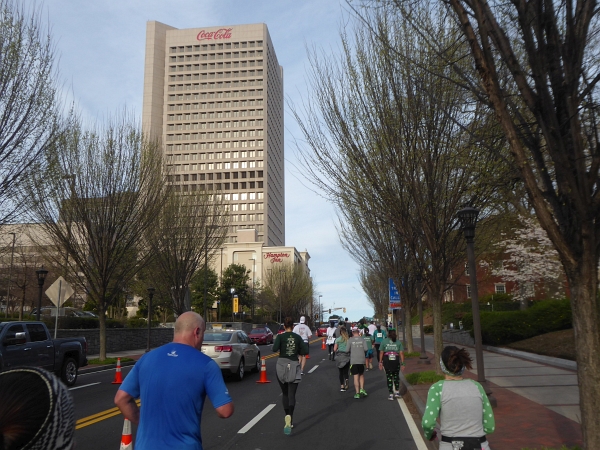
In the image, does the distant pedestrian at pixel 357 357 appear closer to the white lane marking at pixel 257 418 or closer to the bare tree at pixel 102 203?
the white lane marking at pixel 257 418

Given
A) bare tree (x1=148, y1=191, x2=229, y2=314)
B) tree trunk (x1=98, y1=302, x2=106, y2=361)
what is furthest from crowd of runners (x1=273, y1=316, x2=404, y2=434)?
bare tree (x1=148, y1=191, x2=229, y2=314)

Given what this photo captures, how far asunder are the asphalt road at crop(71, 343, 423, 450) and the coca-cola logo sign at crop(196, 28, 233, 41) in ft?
400

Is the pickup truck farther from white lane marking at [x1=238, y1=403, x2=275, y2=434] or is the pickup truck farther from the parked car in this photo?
the parked car

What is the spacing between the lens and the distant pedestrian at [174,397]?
3525 millimetres

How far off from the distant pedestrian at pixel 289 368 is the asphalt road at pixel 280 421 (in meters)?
0.47

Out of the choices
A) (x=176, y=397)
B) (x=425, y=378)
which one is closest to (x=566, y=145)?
(x=176, y=397)

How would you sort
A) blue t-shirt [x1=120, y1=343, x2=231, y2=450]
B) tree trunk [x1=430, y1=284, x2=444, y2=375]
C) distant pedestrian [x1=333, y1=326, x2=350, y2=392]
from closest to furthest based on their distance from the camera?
blue t-shirt [x1=120, y1=343, x2=231, y2=450], distant pedestrian [x1=333, y1=326, x2=350, y2=392], tree trunk [x1=430, y1=284, x2=444, y2=375]

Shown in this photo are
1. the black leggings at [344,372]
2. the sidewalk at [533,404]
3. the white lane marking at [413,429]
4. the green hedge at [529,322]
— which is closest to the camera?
the sidewalk at [533,404]

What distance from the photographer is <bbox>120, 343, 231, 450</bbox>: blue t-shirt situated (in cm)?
352

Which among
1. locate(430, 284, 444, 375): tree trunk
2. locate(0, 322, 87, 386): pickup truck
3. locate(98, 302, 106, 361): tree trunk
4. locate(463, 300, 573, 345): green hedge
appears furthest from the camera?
locate(463, 300, 573, 345): green hedge

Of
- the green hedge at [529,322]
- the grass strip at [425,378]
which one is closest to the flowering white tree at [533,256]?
the green hedge at [529,322]

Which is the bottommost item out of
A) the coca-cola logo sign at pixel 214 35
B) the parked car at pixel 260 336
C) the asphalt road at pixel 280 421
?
the parked car at pixel 260 336

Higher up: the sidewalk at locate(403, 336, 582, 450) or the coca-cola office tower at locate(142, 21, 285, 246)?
the coca-cola office tower at locate(142, 21, 285, 246)

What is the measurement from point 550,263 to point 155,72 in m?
113
